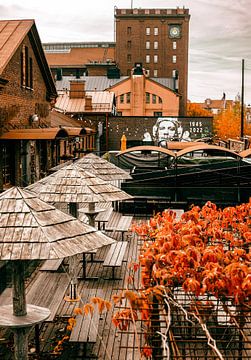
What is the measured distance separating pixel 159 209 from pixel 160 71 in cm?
7681

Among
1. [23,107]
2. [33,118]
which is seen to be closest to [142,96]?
[33,118]

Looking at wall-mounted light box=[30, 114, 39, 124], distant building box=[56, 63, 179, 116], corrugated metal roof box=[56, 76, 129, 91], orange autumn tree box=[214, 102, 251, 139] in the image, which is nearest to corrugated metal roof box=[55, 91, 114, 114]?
distant building box=[56, 63, 179, 116]

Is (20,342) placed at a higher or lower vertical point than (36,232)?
lower

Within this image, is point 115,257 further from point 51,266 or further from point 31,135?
point 31,135

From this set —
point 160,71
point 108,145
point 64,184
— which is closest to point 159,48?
point 160,71

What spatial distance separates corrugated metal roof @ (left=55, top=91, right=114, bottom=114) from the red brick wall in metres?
22.5

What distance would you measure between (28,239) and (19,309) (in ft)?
4.57

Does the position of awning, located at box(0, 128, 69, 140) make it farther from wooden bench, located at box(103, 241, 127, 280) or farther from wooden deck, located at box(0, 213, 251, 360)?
wooden deck, located at box(0, 213, 251, 360)

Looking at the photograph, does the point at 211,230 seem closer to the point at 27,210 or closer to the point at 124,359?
the point at 124,359

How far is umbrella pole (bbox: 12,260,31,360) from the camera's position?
740 centimetres

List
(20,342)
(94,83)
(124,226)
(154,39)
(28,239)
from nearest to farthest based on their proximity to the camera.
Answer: (28,239) < (20,342) < (124,226) < (94,83) < (154,39)

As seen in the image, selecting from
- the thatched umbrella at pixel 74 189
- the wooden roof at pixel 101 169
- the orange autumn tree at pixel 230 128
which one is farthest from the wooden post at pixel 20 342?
the orange autumn tree at pixel 230 128

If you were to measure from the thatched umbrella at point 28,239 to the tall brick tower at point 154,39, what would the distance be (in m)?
88.9

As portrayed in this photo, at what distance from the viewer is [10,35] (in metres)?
22.7
